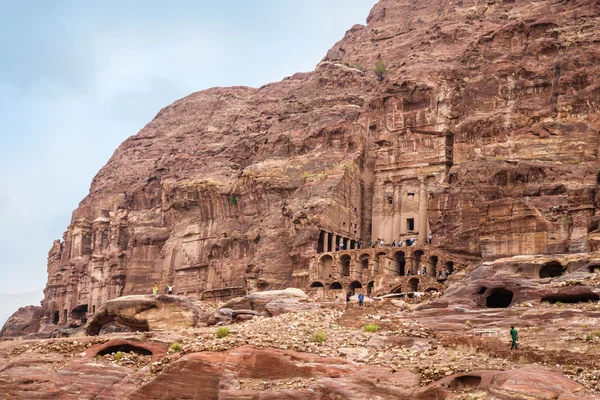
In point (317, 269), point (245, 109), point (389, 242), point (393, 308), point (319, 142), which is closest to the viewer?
point (393, 308)

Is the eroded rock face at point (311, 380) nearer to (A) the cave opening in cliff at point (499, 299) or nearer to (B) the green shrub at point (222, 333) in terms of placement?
(B) the green shrub at point (222, 333)

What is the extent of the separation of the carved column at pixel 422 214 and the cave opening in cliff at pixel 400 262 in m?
7.00

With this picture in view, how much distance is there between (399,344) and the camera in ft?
133

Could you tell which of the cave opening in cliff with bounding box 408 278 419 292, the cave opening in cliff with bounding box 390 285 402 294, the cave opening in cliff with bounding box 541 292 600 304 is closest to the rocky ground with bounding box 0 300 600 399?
the cave opening in cliff with bounding box 541 292 600 304

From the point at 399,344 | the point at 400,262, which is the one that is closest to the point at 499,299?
the point at 399,344

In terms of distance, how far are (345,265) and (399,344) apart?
4266 centimetres

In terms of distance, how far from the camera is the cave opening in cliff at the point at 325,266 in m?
82.8

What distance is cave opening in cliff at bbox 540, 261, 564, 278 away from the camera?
5381 cm

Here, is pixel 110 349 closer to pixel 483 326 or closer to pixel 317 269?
pixel 483 326

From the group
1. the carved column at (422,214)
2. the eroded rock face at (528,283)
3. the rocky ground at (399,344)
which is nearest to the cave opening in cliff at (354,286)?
the carved column at (422,214)

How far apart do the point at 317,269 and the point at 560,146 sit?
26100mm

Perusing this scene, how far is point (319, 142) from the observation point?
97062 mm

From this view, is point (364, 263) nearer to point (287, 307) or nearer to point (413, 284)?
point (413, 284)

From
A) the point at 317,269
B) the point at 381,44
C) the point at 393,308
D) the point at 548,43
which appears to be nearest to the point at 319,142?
the point at 317,269
